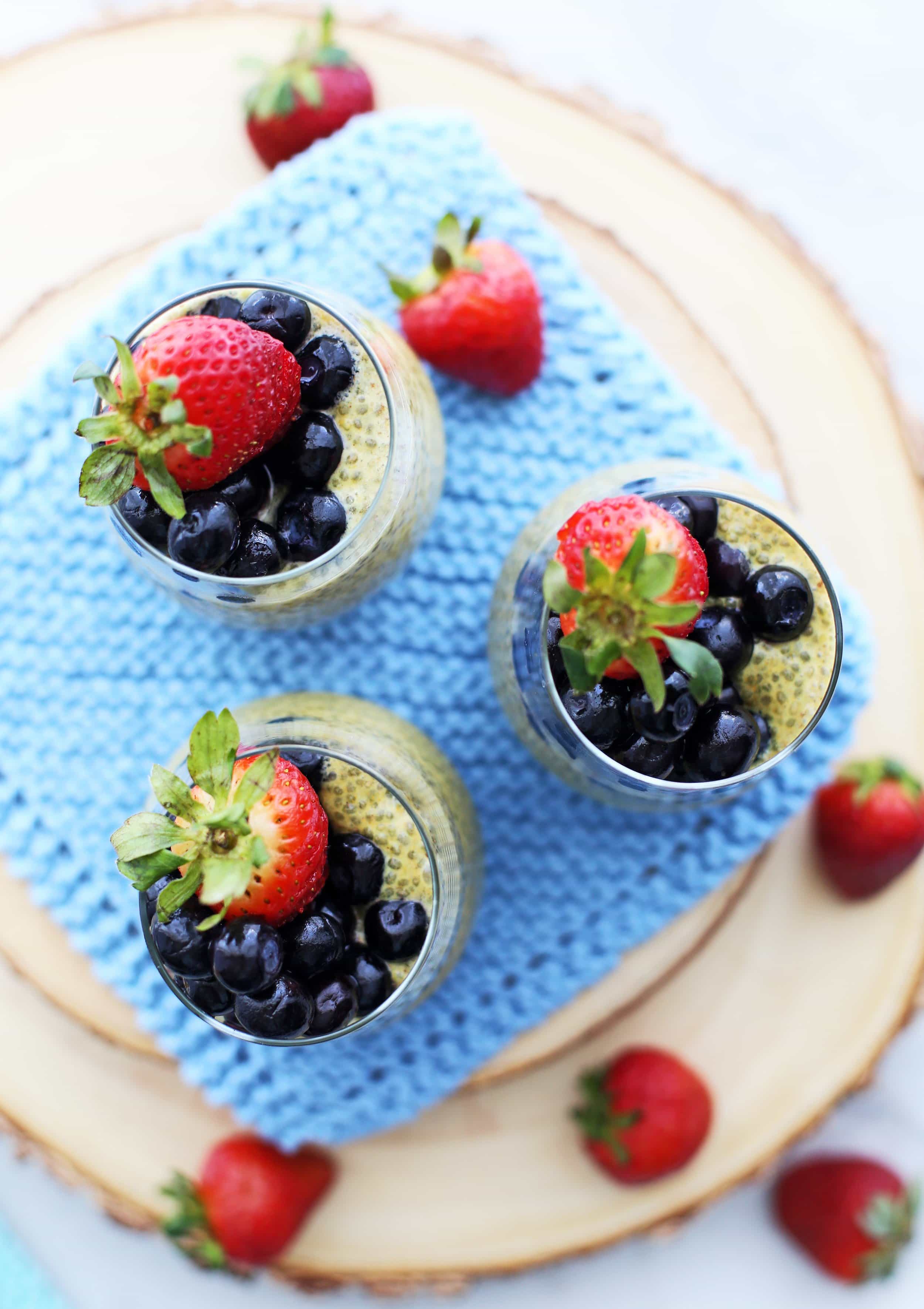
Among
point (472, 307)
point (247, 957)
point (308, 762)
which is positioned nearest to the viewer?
point (247, 957)

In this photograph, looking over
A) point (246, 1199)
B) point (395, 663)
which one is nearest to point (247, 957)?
point (395, 663)

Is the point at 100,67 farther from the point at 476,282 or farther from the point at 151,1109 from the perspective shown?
the point at 151,1109

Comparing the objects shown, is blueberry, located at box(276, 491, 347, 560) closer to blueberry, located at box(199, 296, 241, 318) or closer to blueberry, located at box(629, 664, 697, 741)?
blueberry, located at box(199, 296, 241, 318)

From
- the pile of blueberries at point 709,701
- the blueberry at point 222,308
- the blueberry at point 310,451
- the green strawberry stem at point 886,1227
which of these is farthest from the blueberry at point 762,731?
the green strawberry stem at point 886,1227

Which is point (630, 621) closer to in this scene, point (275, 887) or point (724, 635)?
point (724, 635)

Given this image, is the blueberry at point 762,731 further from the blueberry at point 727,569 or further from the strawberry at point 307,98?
the strawberry at point 307,98
